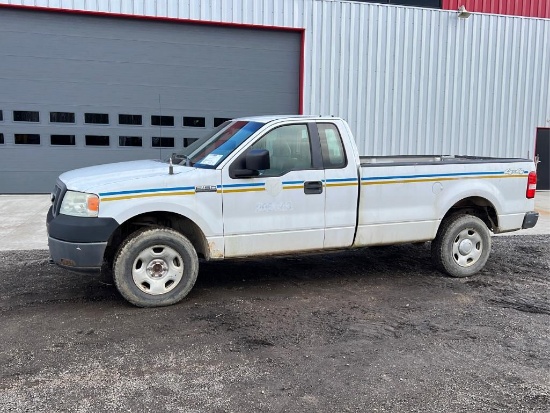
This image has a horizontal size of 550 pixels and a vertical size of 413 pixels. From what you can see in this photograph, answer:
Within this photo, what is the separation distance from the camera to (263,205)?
537 cm

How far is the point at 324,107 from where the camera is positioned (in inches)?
550

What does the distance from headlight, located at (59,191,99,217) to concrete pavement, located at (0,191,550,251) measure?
3.01 m

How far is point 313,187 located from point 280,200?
0.39 m

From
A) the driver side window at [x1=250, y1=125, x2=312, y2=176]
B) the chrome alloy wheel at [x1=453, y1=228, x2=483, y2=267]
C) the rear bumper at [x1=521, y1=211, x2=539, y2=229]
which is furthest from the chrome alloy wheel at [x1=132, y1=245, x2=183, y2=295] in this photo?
the rear bumper at [x1=521, y1=211, x2=539, y2=229]

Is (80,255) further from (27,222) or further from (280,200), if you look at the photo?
(27,222)

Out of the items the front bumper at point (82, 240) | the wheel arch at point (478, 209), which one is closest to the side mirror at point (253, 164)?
the front bumper at point (82, 240)

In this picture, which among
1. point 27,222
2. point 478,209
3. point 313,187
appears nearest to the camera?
point 313,187

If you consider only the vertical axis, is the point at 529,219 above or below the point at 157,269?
above

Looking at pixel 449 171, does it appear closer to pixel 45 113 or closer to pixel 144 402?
pixel 144 402

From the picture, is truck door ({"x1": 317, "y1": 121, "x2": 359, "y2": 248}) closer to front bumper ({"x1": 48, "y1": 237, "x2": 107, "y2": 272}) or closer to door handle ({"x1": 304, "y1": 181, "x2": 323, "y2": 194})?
door handle ({"x1": 304, "y1": 181, "x2": 323, "y2": 194})

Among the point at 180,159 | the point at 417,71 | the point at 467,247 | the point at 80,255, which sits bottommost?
the point at 467,247

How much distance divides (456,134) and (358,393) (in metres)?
12.9

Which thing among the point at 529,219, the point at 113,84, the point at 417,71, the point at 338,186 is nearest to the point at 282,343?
the point at 338,186

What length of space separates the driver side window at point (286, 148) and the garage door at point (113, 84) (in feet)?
25.1
